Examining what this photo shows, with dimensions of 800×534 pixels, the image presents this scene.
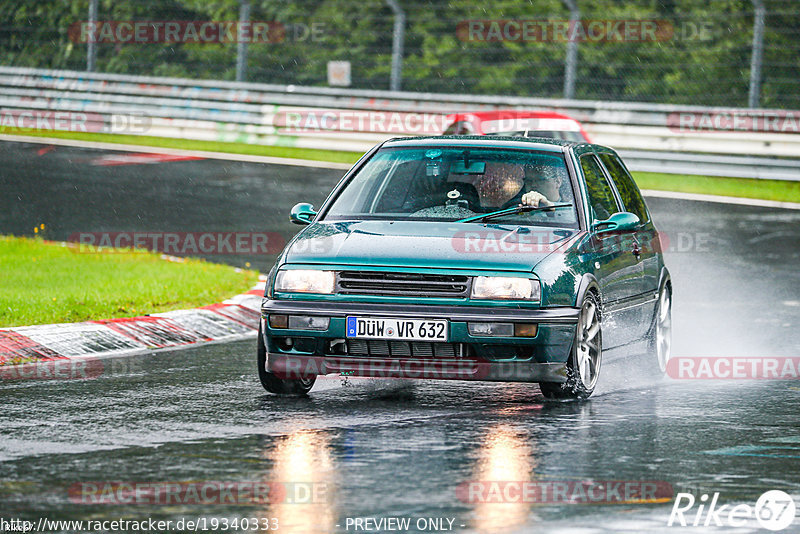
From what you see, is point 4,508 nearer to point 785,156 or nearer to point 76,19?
point 785,156

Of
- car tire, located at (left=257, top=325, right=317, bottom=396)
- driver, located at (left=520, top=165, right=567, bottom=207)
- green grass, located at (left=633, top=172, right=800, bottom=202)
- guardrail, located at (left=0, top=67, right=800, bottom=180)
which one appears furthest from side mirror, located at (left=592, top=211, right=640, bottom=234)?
guardrail, located at (left=0, top=67, right=800, bottom=180)

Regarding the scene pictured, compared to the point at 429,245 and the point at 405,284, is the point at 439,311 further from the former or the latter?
the point at 429,245

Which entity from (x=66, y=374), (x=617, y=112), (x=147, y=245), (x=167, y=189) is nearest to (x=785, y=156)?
(x=617, y=112)

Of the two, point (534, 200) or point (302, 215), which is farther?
point (302, 215)

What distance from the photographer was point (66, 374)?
32.6 feet

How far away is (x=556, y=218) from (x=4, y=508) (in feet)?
14.6

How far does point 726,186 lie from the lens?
24125 millimetres

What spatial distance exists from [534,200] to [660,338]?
1.76 meters
